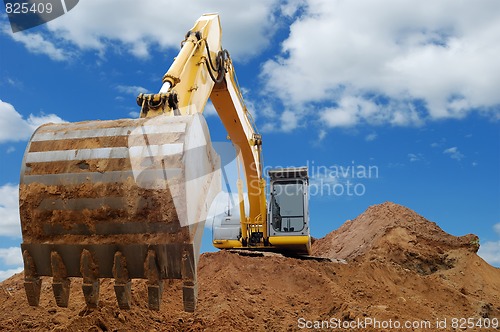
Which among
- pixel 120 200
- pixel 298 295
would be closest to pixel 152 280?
pixel 120 200

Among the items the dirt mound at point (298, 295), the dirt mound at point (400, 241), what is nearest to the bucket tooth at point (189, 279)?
the dirt mound at point (298, 295)

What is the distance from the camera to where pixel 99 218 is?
174 inches

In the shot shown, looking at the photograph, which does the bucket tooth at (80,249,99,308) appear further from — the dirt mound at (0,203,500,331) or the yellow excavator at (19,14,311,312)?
the dirt mound at (0,203,500,331)

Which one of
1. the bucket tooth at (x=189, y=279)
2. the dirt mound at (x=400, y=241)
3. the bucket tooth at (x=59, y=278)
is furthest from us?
the dirt mound at (x=400, y=241)

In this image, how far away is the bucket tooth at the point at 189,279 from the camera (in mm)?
4203

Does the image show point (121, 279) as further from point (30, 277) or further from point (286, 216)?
point (286, 216)

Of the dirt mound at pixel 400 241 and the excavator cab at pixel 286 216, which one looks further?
the dirt mound at pixel 400 241

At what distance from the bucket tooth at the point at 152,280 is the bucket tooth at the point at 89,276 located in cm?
57

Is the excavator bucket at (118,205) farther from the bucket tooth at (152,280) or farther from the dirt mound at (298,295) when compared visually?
the dirt mound at (298,295)

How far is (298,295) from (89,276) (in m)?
5.92

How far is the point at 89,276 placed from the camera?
4.53 meters

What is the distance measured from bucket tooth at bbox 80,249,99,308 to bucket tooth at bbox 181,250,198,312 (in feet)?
3.06

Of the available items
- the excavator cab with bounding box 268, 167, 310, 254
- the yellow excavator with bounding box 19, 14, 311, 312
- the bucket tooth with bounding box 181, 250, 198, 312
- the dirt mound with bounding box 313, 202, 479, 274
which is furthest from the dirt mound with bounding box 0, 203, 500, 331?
the bucket tooth with bounding box 181, 250, 198, 312

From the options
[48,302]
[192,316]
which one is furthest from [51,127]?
[48,302]
